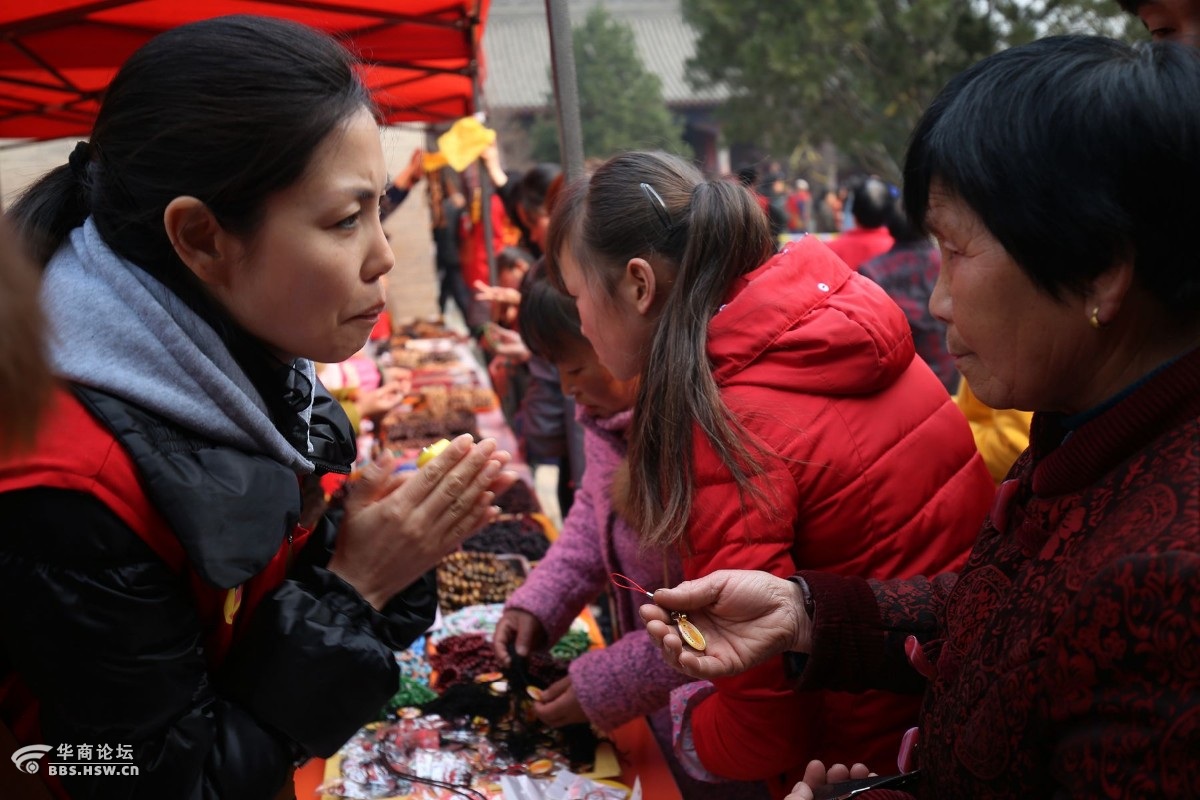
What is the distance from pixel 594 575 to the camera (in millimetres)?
2197

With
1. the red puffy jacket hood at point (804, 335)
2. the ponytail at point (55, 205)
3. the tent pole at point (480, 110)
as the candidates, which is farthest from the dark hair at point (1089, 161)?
the tent pole at point (480, 110)

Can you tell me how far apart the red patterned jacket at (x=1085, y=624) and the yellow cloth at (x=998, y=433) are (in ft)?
3.82

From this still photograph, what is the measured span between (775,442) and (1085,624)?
0.62m

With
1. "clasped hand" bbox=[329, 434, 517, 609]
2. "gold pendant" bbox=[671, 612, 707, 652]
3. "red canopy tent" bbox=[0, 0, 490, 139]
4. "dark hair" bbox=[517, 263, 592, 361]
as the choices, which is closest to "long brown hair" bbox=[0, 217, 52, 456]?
"clasped hand" bbox=[329, 434, 517, 609]

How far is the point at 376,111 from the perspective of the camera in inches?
51.3

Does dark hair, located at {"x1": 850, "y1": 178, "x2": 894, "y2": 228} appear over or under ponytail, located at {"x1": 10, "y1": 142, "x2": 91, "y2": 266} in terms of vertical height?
under

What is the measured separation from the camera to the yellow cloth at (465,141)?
4480 millimetres

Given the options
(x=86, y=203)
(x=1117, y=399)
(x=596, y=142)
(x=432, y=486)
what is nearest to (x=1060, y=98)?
(x=1117, y=399)

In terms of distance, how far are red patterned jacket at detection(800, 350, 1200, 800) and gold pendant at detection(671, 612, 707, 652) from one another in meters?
0.27

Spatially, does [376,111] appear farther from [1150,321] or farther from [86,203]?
[1150,321]

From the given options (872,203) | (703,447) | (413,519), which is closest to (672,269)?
(703,447)

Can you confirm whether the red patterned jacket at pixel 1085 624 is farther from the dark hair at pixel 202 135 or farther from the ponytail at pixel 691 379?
the dark hair at pixel 202 135

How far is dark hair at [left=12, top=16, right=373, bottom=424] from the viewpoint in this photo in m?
1.12

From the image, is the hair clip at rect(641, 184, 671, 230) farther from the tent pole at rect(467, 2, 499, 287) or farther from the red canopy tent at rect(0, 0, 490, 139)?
the tent pole at rect(467, 2, 499, 287)
